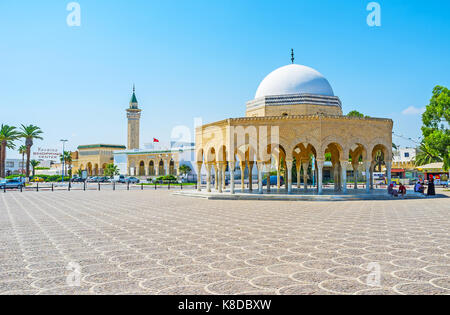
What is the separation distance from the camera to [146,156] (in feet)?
215

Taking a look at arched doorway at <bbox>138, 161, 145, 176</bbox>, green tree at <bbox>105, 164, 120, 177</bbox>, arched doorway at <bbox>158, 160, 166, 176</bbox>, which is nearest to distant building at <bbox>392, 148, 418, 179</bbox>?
arched doorway at <bbox>158, 160, 166, 176</bbox>

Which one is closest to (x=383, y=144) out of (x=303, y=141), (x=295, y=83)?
(x=303, y=141)

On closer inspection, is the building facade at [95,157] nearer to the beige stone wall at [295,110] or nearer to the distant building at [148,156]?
the distant building at [148,156]

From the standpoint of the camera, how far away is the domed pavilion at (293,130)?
64.3ft

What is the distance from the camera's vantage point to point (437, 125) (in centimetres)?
2489

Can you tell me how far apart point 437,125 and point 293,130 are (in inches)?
455

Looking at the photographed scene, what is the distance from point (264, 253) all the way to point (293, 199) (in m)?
12.7

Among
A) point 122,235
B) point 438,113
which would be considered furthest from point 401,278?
point 438,113

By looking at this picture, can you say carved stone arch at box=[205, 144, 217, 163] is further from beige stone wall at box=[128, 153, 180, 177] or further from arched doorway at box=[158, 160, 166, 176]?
arched doorway at box=[158, 160, 166, 176]

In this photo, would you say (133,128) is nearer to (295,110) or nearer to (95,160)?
(95,160)

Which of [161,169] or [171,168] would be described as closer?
[171,168]

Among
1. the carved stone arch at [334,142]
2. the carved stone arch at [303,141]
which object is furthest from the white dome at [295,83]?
the carved stone arch at [334,142]
